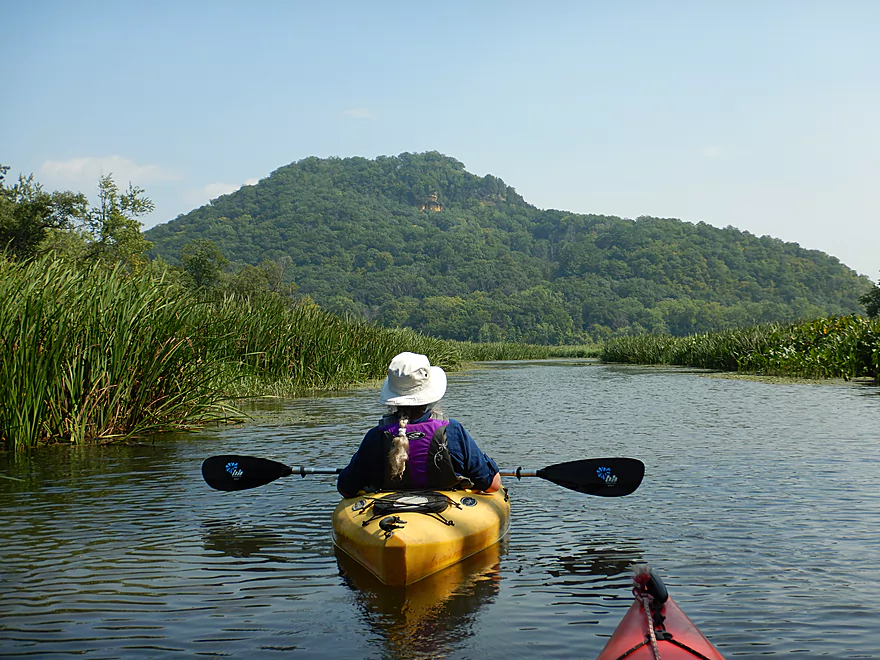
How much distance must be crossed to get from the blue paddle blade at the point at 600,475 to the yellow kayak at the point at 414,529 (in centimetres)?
73

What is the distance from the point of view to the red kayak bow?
2557mm

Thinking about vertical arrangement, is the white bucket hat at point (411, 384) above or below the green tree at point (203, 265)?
below

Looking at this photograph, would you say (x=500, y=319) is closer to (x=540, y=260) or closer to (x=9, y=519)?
(x=540, y=260)

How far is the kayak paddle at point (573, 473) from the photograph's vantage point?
5.51m

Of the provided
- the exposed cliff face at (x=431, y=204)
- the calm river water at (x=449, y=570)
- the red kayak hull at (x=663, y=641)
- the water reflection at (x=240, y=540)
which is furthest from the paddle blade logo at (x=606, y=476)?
the exposed cliff face at (x=431, y=204)

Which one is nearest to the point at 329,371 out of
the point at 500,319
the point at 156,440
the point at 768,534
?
the point at 156,440

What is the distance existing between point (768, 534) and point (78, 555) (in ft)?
12.9

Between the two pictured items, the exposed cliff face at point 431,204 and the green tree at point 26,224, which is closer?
the green tree at point 26,224

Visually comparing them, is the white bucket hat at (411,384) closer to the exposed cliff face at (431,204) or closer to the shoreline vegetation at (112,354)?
the shoreline vegetation at (112,354)

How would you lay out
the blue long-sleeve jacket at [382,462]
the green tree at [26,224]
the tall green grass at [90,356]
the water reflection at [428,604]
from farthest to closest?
the green tree at [26,224] → the tall green grass at [90,356] → the blue long-sleeve jacket at [382,462] → the water reflection at [428,604]

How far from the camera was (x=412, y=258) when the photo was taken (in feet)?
337

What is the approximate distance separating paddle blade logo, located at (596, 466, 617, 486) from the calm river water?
0.26 metres

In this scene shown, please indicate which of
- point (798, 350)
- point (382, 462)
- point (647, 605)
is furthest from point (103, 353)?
point (798, 350)

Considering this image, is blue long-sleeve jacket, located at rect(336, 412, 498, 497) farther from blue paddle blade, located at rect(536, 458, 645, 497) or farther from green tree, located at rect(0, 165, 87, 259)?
green tree, located at rect(0, 165, 87, 259)
